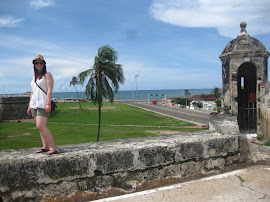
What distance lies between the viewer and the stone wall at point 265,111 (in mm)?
5477

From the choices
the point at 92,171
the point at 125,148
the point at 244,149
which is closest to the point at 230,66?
the point at 244,149

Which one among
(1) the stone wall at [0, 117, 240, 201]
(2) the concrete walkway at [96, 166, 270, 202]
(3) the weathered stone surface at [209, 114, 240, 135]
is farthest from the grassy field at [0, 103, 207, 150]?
(2) the concrete walkway at [96, 166, 270, 202]

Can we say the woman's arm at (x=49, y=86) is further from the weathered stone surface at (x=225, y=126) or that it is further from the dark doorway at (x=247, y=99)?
the dark doorway at (x=247, y=99)

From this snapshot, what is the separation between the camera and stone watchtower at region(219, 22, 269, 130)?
617 centimetres

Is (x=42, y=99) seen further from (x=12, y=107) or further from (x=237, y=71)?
(x=12, y=107)

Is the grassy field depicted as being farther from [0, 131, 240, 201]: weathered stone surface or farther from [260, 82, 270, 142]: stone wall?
[260, 82, 270, 142]: stone wall

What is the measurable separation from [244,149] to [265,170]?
1.91 feet

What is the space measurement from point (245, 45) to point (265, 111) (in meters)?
1.67

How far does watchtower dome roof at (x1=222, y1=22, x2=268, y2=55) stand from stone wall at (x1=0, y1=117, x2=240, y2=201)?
2734 millimetres

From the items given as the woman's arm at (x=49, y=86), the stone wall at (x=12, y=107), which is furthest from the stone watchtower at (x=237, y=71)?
the stone wall at (x=12, y=107)

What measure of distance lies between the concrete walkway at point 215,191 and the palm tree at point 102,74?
30.5ft

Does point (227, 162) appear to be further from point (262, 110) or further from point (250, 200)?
point (262, 110)

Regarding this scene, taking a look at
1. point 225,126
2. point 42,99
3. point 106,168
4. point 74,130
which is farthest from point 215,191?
point 74,130

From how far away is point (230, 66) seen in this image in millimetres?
6336
